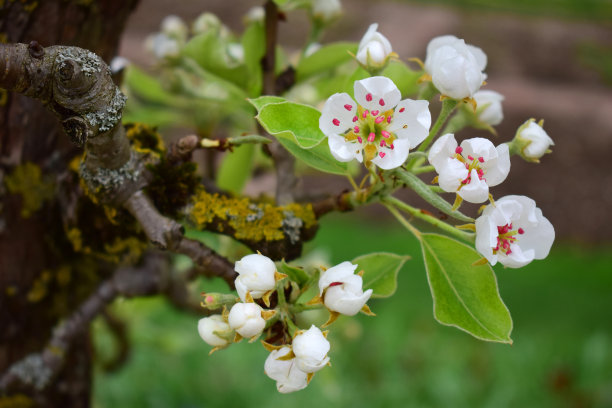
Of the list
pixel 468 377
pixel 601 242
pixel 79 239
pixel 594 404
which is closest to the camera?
pixel 79 239

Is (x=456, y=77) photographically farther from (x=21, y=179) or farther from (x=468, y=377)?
(x=468, y=377)

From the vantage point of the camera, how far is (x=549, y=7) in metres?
4.34

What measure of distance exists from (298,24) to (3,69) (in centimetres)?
366

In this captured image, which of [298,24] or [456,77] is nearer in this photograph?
[456,77]

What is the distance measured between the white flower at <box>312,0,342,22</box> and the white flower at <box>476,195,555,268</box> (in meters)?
0.37

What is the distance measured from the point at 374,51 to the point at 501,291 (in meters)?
2.08

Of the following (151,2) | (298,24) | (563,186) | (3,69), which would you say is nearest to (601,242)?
(563,186)

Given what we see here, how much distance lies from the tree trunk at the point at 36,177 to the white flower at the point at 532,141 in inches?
17.5

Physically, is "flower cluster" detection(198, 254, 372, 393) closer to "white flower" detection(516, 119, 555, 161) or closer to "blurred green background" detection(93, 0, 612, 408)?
"white flower" detection(516, 119, 555, 161)

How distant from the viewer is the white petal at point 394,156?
43cm

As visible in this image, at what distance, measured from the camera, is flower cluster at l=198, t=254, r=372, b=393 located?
1.36 ft

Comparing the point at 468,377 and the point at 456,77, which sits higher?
the point at 456,77

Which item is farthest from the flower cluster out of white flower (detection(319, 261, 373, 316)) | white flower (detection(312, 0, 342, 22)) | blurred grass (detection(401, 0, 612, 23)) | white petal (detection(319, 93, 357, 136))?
blurred grass (detection(401, 0, 612, 23))

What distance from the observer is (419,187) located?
17.4 inches
